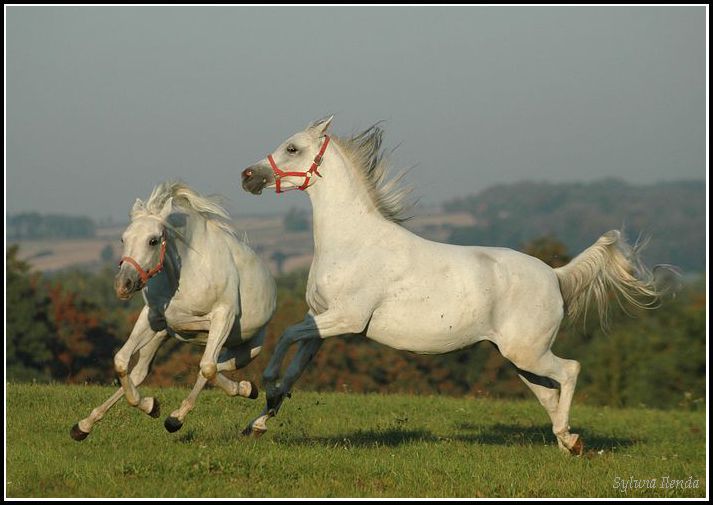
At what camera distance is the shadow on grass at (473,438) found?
10219 millimetres

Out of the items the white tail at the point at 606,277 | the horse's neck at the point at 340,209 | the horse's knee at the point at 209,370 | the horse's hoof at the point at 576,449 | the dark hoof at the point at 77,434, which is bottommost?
the horse's hoof at the point at 576,449

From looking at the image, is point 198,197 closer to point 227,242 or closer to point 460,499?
point 227,242

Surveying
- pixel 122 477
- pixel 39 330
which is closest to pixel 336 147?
pixel 122 477

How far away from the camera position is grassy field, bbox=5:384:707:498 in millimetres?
7809

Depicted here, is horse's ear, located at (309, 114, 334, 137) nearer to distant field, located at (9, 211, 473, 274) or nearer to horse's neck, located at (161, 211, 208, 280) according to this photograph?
distant field, located at (9, 211, 473, 274)

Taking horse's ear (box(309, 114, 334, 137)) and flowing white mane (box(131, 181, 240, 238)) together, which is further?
horse's ear (box(309, 114, 334, 137))

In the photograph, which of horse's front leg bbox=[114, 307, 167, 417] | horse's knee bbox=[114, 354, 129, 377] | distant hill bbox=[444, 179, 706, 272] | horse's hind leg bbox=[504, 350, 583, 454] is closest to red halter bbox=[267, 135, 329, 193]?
horse's front leg bbox=[114, 307, 167, 417]

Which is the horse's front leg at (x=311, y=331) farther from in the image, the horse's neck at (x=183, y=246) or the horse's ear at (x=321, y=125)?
the horse's ear at (x=321, y=125)

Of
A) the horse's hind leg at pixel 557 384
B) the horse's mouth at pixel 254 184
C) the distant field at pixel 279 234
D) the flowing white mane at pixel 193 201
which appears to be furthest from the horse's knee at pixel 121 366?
the horse's hind leg at pixel 557 384

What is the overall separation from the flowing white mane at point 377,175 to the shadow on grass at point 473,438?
7.80 feet

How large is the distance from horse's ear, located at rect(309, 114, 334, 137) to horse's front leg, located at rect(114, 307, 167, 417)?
2.31 metres

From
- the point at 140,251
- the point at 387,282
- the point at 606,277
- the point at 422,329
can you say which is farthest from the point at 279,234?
the point at 606,277

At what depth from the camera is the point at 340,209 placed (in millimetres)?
9492

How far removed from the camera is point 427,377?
156ft
